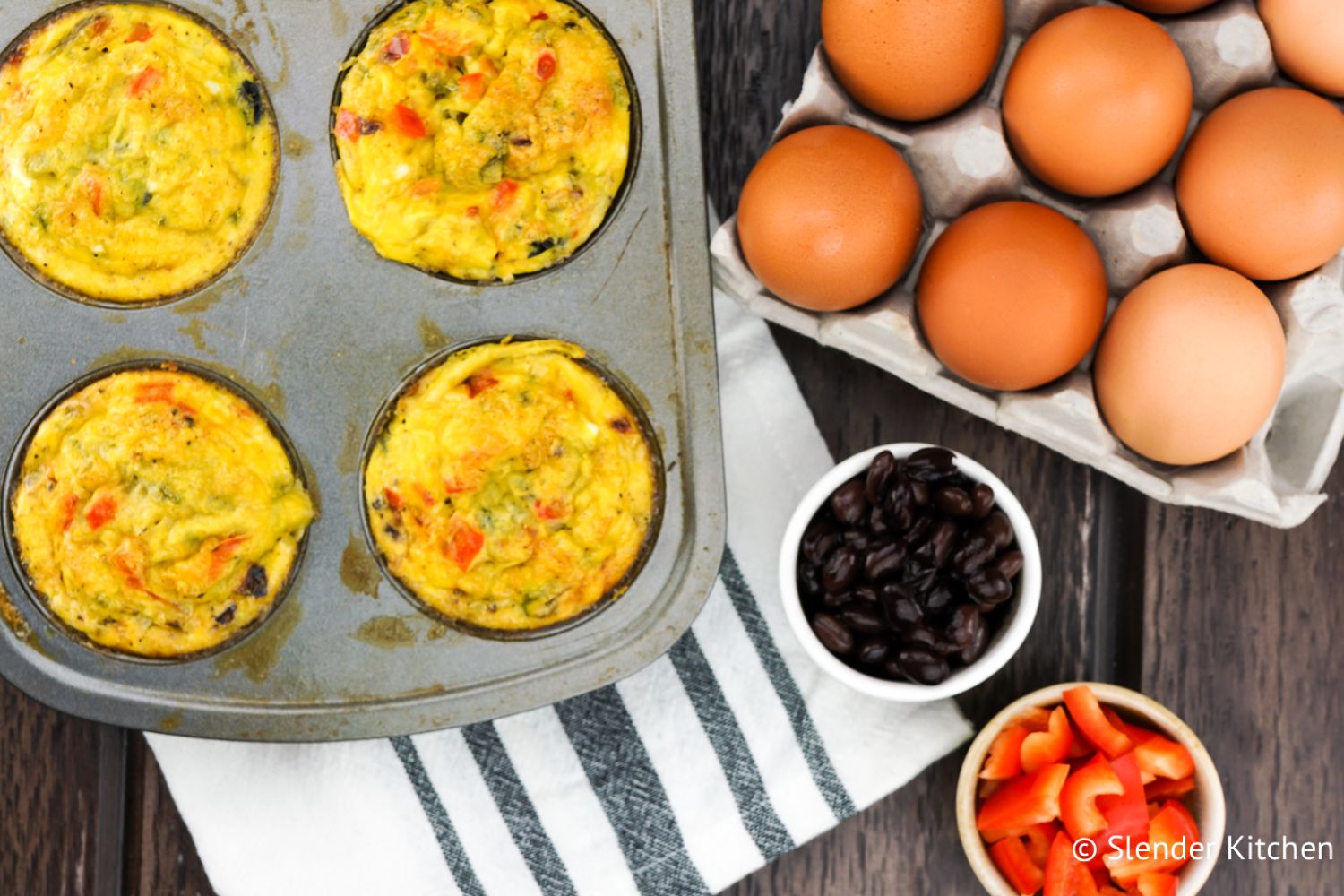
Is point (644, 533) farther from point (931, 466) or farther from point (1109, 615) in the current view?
point (1109, 615)

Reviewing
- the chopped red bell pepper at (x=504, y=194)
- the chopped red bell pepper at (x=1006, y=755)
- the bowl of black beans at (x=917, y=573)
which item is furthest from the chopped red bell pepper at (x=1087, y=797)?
the chopped red bell pepper at (x=504, y=194)

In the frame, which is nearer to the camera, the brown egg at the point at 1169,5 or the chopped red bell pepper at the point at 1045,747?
the brown egg at the point at 1169,5

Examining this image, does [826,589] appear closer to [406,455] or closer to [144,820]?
[406,455]

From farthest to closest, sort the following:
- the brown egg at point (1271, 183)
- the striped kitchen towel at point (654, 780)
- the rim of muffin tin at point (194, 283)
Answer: the striped kitchen towel at point (654, 780)
the rim of muffin tin at point (194, 283)
the brown egg at point (1271, 183)

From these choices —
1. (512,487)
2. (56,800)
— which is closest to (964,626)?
(512,487)

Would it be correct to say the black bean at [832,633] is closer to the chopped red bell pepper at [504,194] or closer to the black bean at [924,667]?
the black bean at [924,667]

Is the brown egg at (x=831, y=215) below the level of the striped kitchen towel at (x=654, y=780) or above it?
above

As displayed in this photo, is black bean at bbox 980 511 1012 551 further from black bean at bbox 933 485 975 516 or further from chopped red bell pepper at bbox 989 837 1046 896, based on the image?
chopped red bell pepper at bbox 989 837 1046 896
